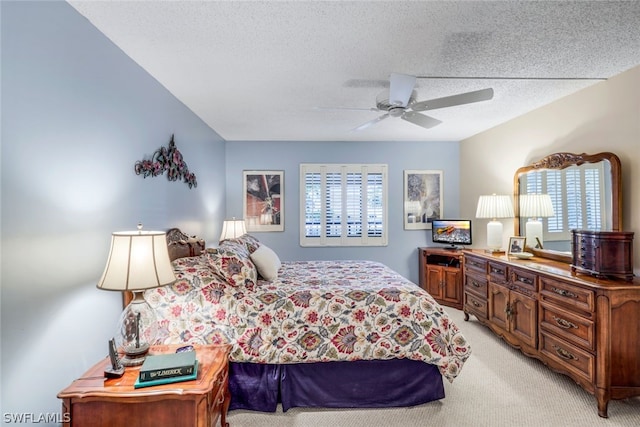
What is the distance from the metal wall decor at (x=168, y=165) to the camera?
2.41 meters

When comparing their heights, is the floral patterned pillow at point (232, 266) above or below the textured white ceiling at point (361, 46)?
below

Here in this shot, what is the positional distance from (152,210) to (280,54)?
1623 mm

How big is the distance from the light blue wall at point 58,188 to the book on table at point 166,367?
19.3 inches

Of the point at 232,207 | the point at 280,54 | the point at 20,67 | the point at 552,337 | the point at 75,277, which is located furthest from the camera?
the point at 232,207

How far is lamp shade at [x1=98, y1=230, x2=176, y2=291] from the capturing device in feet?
4.88

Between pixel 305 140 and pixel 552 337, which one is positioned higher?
pixel 305 140

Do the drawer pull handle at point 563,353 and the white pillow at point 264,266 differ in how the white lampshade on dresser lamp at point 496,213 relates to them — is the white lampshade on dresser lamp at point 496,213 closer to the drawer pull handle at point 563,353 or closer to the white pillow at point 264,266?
the drawer pull handle at point 563,353

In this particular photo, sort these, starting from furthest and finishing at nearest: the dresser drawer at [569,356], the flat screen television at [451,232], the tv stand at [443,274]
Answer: the flat screen television at [451,232] → the tv stand at [443,274] → the dresser drawer at [569,356]

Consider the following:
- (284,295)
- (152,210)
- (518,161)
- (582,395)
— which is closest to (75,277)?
(152,210)

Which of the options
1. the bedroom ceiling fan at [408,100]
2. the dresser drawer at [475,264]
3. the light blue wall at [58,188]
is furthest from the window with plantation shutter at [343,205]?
the light blue wall at [58,188]

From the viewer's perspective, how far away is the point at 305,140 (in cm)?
502

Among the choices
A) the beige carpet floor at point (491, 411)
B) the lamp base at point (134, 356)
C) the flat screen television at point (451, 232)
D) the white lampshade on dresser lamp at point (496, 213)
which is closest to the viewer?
the lamp base at point (134, 356)

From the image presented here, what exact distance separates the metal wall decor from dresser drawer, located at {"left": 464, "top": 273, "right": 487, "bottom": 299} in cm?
352

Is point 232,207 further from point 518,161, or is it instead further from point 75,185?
point 518,161
